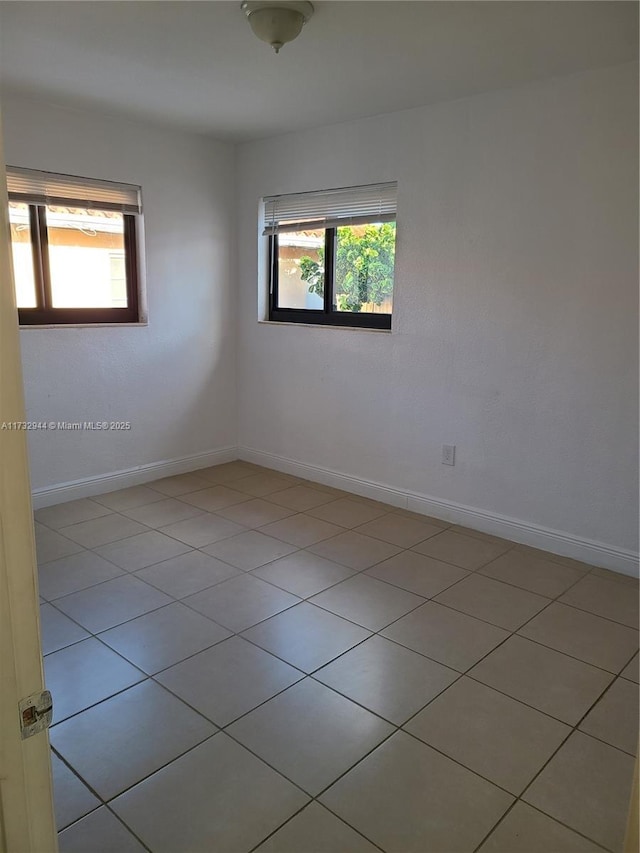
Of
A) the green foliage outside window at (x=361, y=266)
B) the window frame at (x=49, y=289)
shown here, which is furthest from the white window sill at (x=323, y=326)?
the window frame at (x=49, y=289)

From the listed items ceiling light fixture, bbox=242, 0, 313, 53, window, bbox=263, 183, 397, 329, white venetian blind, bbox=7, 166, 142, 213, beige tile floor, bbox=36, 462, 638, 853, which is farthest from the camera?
window, bbox=263, 183, 397, 329

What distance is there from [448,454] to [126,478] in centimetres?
204

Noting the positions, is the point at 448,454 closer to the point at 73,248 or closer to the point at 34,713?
the point at 73,248

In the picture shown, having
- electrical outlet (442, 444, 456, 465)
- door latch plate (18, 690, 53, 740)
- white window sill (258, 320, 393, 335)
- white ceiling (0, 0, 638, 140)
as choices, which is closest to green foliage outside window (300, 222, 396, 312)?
white window sill (258, 320, 393, 335)

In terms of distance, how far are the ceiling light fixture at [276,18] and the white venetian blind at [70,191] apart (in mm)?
1677

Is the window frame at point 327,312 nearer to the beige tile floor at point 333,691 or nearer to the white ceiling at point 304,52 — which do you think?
the white ceiling at point 304,52

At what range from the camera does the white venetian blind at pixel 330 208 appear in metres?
3.46

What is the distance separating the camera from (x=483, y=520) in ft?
10.8

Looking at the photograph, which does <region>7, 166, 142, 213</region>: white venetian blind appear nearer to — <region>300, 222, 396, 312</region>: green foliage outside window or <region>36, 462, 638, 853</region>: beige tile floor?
<region>300, 222, 396, 312</region>: green foliage outside window

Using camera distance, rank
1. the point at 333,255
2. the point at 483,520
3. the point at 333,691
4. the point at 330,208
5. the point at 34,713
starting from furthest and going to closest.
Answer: the point at 333,255 → the point at 330,208 → the point at 483,520 → the point at 333,691 → the point at 34,713

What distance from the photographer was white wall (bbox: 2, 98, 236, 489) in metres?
3.40

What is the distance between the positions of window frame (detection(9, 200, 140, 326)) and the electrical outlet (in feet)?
6.83

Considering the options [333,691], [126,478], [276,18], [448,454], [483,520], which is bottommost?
[333,691]

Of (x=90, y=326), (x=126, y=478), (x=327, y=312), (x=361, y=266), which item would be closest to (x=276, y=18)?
(x=361, y=266)
